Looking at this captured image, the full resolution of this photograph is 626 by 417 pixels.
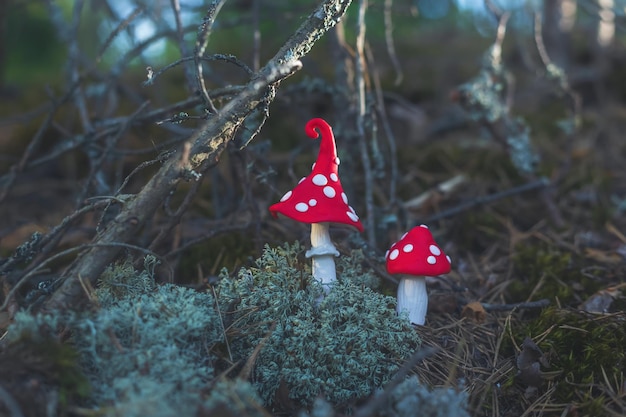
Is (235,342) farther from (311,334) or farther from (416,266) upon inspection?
(416,266)

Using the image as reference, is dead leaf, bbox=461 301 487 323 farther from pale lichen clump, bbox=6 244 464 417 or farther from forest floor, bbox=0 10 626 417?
pale lichen clump, bbox=6 244 464 417

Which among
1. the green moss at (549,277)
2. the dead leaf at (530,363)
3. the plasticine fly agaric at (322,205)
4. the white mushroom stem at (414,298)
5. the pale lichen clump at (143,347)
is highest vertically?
the plasticine fly agaric at (322,205)

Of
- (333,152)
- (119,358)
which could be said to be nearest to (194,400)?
(119,358)

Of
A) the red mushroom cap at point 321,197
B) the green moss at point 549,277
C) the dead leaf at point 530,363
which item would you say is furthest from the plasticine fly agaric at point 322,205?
the green moss at point 549,277

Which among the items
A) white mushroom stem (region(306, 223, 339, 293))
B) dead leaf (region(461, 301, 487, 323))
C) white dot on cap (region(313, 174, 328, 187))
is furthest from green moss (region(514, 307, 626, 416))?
white dot on cap (region(313, 174, 328, 187))

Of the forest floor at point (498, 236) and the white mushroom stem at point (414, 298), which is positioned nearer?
the forest floor at point (498, 236)

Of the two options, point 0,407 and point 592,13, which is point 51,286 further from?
point 592,13

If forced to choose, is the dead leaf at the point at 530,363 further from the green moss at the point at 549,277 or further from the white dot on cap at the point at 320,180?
the white dot on cap at the point at 320,180

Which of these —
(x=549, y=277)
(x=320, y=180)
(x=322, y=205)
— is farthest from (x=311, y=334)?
(x=549, y=277)
